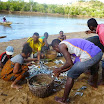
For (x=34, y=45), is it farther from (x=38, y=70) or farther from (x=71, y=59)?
(x=71, y=59)

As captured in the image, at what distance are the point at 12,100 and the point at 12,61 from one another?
0.86m

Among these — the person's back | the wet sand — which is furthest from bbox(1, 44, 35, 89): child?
the person's back

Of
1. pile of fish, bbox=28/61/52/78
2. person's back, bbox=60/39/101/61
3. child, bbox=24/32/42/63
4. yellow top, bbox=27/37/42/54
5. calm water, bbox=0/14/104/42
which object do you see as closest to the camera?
person's back, bbox=60/39/101/61

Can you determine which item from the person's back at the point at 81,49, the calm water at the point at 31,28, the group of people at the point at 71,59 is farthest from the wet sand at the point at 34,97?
the calm water at the point at 31,28

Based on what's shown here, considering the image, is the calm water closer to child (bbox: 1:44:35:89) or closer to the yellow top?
the yellow top

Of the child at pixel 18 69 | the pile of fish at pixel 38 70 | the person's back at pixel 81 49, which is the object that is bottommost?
the pile of fish at pixel 38 70

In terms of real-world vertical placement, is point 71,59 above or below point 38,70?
above

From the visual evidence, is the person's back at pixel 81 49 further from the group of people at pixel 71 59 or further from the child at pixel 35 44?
the child at pixel 35 44

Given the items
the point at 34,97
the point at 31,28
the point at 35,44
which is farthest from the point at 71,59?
the point at 31,28

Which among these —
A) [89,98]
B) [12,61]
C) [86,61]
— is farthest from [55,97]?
[12,61]

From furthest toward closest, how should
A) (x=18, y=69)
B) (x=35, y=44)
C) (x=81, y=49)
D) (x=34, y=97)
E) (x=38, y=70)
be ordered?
1. (x=35, y=44)
2. (x=38, y=70)
3. (x=18, y=69)
4. (x=34, y=97)
5. (x=81, y=49)

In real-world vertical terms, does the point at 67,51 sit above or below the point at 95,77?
above

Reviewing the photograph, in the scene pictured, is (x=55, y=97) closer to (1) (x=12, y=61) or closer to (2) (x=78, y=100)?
(2) (x=78, y=100)

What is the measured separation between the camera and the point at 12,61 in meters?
2.88
